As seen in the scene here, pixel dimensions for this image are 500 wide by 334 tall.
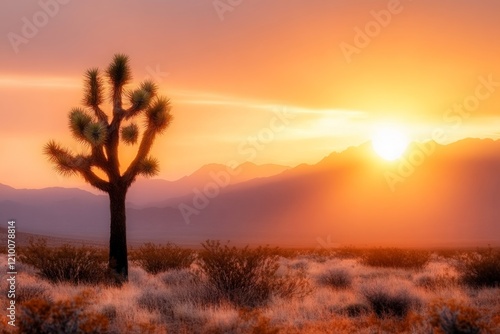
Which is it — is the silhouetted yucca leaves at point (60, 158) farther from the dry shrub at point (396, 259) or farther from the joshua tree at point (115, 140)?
the dry shrub at point (396, 259)

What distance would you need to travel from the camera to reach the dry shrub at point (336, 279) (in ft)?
57.0

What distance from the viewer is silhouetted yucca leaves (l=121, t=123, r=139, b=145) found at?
17.5 m

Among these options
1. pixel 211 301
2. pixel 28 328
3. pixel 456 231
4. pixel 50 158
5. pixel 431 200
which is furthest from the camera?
pixel 431 200

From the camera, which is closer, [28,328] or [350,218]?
[28,328]

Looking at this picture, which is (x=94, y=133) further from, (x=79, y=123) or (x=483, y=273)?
(x=483, y=273)

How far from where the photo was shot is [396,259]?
25.0 metres

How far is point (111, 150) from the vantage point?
17.2 m

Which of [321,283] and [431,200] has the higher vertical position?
[431,200]

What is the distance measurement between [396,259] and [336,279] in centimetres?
826

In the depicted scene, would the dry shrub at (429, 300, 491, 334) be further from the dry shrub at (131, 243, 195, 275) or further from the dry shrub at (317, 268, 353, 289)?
the dry shrub at (131, 243, 195, 275)

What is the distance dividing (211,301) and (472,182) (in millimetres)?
183806

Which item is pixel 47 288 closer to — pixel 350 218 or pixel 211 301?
pixel 211 301

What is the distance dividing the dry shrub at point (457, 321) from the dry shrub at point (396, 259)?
16863 mm

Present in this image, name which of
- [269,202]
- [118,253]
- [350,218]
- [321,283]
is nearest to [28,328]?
[118,253]
